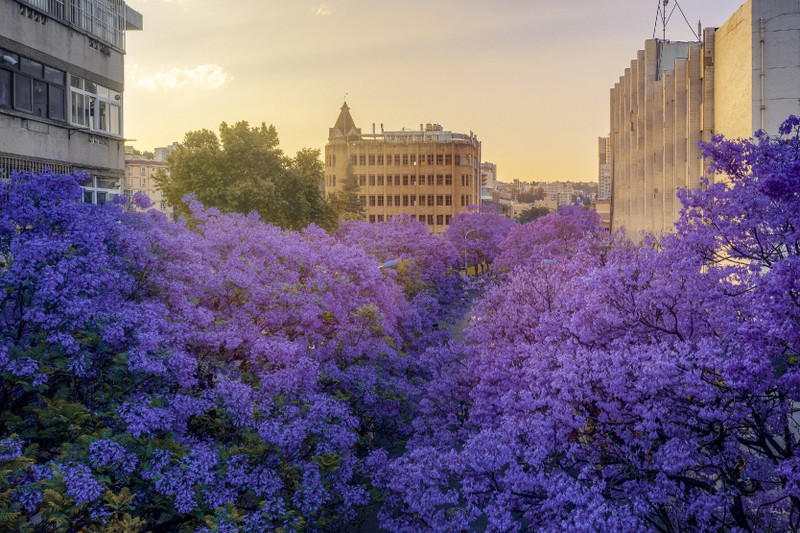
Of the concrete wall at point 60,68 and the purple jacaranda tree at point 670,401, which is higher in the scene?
the concrete wall at point 60,68

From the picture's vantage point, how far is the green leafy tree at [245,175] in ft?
131

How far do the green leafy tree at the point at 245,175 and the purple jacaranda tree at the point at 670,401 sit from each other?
28.6 m

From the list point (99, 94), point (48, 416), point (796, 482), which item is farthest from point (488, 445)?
point (99, 94)

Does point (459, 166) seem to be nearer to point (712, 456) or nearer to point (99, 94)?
point (99, 94)

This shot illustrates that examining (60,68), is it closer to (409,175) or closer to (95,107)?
(95,107)

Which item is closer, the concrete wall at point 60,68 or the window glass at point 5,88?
the window glass at point 5,88

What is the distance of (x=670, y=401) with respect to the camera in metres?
10.2

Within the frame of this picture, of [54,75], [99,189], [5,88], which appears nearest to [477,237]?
[99,189]

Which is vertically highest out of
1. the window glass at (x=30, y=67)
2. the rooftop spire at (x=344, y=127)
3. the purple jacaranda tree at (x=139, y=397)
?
the rooftop spire at (x=344, y=127)

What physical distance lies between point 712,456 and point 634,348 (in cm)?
180

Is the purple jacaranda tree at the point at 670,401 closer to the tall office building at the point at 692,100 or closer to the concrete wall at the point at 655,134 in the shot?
the tall office building at the point at 692,100

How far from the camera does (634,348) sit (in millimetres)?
10586

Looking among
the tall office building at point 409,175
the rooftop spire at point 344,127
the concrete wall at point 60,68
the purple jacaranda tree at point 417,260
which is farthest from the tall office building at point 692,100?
the rooftop spire at point 344,127

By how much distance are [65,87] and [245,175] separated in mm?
21146
